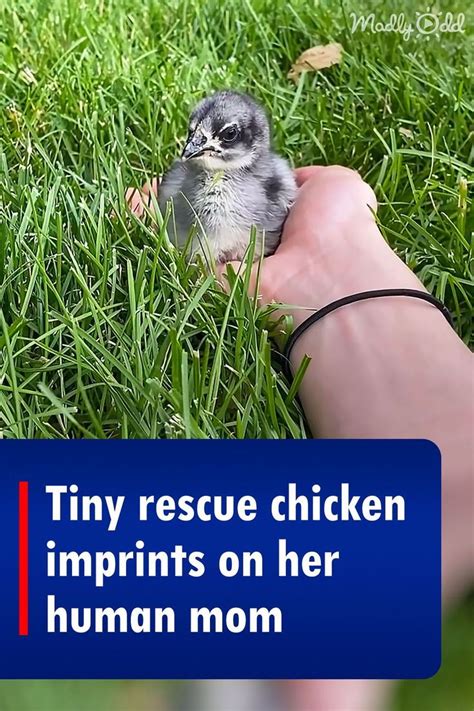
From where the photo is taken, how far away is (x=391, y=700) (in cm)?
68

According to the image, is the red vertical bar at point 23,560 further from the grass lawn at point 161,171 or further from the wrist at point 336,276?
the wrist at point 336,276

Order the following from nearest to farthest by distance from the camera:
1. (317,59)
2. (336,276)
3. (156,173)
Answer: (336,276) → (156,173) → (317,59)

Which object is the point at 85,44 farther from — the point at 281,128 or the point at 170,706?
the point at 170,706

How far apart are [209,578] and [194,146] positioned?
576 mm

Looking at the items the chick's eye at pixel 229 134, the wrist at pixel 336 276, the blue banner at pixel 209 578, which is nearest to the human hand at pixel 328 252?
the wrist at pixel 336 276

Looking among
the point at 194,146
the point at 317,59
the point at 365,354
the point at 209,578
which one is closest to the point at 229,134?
the point at 194,146

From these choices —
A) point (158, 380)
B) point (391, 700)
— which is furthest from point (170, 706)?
point (158, 380)

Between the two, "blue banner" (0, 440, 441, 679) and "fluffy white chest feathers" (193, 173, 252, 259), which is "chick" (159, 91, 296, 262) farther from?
"blue banner" (0, 440, 441, 679)

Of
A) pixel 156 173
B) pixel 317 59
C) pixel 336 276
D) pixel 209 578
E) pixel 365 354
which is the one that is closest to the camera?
pixel 209 578

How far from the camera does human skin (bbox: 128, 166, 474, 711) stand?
0.74 meters

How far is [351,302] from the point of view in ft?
3.15

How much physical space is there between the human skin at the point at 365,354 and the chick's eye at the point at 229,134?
13 centimetres

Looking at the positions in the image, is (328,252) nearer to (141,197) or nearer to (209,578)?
(141,197)

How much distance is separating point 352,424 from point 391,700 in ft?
0.82
